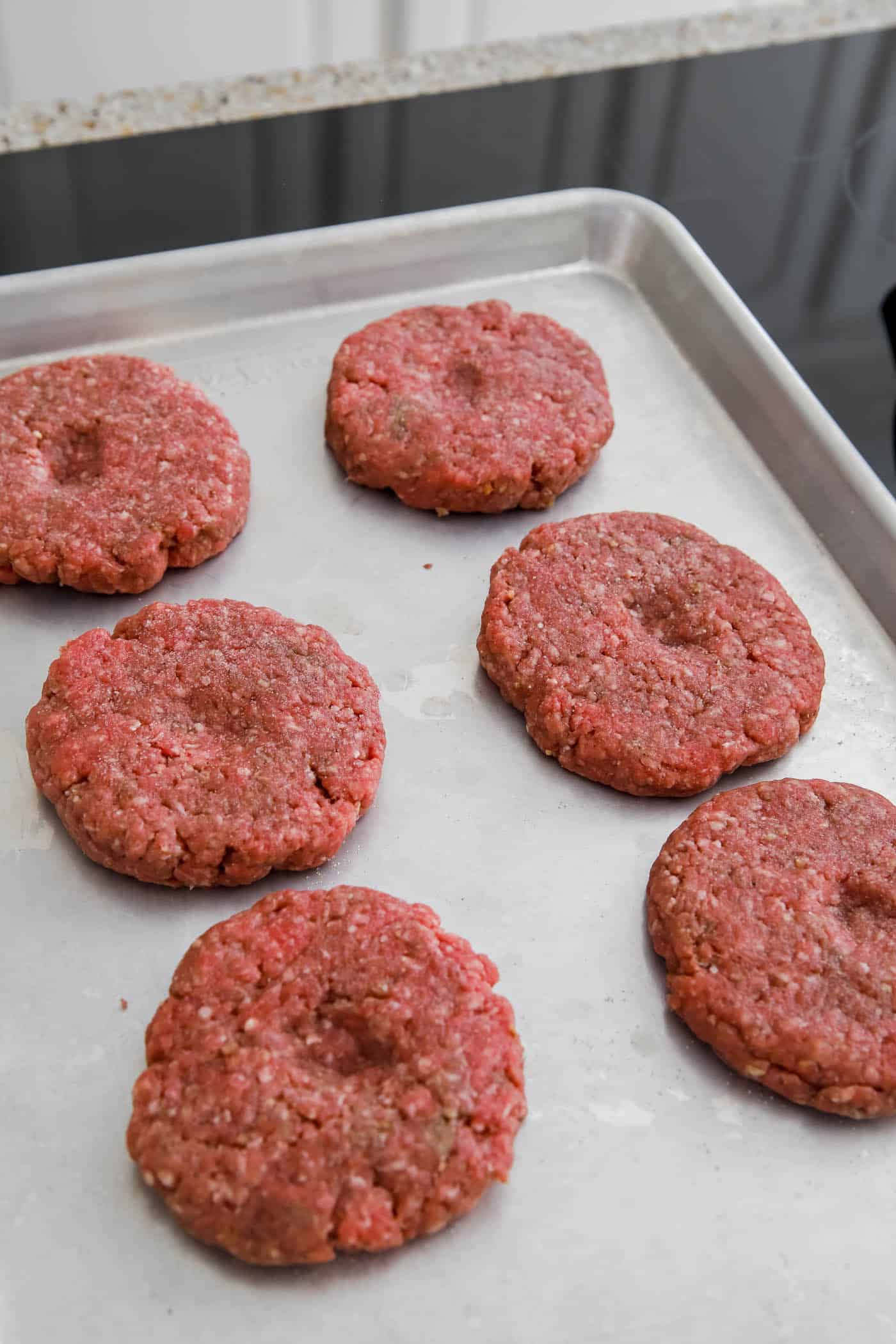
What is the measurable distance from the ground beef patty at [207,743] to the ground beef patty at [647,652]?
0.25 metres

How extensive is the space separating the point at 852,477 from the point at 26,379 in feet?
4.48

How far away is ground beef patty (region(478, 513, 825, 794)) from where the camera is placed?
69.2 inches

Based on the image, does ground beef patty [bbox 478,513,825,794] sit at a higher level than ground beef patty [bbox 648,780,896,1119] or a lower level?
higher

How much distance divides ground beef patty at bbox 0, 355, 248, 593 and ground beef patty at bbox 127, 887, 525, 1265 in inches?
24.6

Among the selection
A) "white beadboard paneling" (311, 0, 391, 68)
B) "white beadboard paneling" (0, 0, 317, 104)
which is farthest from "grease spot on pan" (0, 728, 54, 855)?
"white beadboard paneling" (311, 0, 391, 68)

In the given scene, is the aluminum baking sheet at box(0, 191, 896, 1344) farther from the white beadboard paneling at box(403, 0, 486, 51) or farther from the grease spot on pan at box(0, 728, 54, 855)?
the white beadboard paneling at box(403, 0, 486, 51)

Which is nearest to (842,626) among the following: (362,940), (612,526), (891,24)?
(612,526)

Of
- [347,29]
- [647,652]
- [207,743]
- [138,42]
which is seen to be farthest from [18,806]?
[347,29]

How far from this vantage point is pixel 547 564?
1938 millimetres

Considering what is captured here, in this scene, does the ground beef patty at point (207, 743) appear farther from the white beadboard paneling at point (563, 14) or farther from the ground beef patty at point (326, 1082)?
the white beadboard paneling at point (563, 14)

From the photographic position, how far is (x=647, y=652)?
6.04 feet

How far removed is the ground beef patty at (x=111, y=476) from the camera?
1.89 metres

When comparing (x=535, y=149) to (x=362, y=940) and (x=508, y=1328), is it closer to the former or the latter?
(x=362, y=940)

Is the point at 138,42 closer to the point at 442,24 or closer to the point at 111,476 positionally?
the point at 442,24
